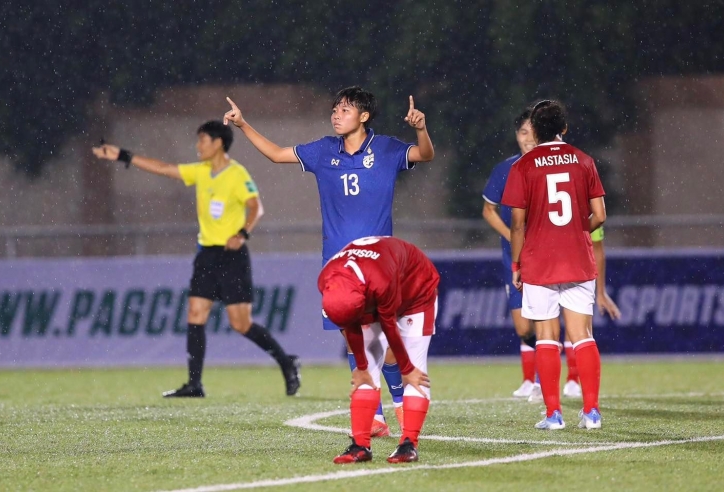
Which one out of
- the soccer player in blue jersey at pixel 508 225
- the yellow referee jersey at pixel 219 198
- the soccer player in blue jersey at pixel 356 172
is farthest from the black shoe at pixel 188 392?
the soccer player in blue jersey at pixel 356 172

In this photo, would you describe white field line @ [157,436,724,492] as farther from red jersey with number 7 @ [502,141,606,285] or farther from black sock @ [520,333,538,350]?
black sock @ [520,333,538,350]

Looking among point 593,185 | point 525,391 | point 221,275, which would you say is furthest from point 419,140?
point 221,275

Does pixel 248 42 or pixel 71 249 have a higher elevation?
pixel 248 42

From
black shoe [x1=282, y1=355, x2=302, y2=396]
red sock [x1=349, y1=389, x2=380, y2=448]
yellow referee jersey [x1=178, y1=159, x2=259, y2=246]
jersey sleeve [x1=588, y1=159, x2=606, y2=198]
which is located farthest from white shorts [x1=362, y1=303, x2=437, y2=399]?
yellow referee jersey [x1=178, y1=159, x2=259, y2=246]

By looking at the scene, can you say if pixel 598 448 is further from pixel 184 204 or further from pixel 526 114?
pixel 184 204

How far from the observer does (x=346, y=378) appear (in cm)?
1259

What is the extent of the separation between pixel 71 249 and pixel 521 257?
9.52 metres

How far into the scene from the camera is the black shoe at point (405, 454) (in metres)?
5.66

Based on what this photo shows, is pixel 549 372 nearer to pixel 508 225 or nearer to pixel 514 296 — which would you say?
pixel 514 296

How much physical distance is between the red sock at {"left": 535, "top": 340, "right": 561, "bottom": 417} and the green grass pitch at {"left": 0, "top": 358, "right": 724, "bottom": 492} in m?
0.20

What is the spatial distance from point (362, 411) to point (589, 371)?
1923mm

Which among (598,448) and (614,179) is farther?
(614,179)

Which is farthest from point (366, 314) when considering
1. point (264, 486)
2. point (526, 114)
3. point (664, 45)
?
point (664, 45)

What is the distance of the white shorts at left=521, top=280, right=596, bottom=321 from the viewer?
712 centimetres
